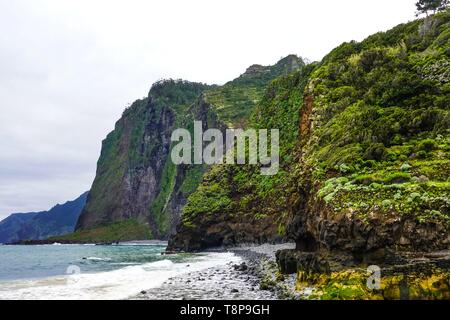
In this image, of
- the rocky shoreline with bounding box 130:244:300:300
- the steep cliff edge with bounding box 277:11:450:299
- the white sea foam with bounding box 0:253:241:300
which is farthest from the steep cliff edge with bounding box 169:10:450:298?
the white sea foam with bounding box 0:253:241:300

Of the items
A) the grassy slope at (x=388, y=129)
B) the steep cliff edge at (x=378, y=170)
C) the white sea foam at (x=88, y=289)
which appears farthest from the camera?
the white sea foam at (x=88, y=289)

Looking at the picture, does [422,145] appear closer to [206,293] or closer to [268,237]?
[206,293]

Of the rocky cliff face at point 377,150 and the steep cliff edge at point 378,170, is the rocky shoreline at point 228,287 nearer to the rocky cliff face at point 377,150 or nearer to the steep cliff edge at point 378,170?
the steep cliff edge at point 378,170

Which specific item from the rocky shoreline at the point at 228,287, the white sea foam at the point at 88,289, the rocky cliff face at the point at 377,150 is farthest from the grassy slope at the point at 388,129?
the white sea foam at the point at 88,289

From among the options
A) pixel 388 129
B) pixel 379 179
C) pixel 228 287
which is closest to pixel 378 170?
pixel 379 179

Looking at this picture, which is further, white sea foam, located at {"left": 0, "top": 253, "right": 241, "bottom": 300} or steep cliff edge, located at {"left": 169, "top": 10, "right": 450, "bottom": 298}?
white sea foam, located at {"left": 0, "top": 253, "right": 241, "bottom": 300}

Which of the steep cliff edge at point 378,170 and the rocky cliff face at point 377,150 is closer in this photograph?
the steep cliff edge at point 378,170

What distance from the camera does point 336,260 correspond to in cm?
2391

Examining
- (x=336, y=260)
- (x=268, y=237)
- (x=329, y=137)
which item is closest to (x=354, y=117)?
(x=329, y=137)

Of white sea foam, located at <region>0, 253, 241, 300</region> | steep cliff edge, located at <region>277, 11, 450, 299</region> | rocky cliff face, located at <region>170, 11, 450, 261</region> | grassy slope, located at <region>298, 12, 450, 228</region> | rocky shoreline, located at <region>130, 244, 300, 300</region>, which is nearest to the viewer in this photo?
steep cliff edge, located at <region>277, 11, 450, 299</region>

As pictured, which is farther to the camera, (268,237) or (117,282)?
(268,237)

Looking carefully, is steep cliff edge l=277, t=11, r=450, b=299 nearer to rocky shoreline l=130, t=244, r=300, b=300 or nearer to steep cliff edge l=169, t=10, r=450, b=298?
steep cliff edge l=169, t=10, r=450, b=298

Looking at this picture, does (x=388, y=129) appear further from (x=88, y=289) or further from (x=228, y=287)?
(x=88, y=289)
